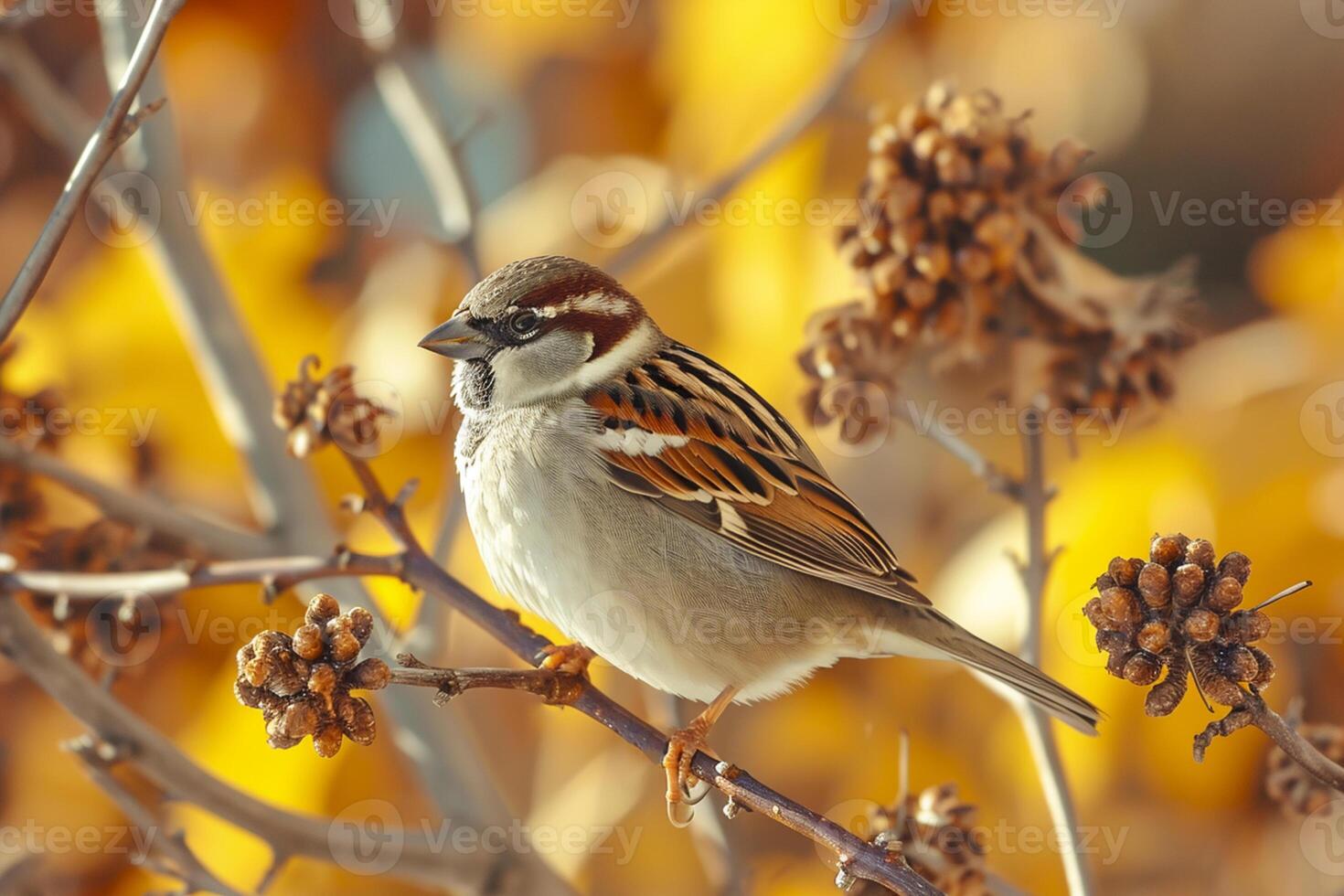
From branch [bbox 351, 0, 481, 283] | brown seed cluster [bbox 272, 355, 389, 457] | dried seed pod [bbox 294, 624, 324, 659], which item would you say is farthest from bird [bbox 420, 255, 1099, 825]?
dried seed pod [bbox 294, 624, 324, 659]

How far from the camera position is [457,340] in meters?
1.39

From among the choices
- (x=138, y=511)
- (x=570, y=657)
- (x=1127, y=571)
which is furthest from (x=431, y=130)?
(x=1127, y=571)

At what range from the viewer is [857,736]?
2.09m

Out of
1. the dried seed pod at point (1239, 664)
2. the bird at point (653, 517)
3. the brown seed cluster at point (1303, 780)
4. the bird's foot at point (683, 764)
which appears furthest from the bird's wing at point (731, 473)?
the dried seed pod at point (1239, 664)

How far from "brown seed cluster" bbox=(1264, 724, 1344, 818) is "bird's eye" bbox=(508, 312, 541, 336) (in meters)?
0.85

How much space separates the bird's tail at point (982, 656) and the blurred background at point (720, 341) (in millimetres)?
219

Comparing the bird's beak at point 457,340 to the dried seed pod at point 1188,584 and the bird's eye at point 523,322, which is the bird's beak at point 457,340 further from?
the dried seed pod at point 1188,584

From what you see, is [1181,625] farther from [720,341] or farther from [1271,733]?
[720,341]

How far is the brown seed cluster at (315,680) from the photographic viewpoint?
0.85 metres

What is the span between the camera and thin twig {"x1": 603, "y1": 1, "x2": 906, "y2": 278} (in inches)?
66.4

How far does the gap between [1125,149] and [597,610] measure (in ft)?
6.98

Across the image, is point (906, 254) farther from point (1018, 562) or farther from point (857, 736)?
point (857, 736)

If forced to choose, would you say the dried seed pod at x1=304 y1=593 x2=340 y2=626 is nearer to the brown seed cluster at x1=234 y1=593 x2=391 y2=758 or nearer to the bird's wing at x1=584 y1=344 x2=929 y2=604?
the brown seed cluster at x1=234 y1=593 x2=391 y2=758

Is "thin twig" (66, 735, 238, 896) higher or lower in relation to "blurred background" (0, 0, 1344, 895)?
lower
